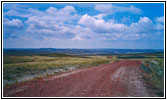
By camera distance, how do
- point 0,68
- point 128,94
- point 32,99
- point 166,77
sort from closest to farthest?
point 32,99, point 128,94, point 0,68, point 166,77

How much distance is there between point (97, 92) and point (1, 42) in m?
6.01

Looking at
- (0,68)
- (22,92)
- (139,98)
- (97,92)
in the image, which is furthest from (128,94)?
(0,68)

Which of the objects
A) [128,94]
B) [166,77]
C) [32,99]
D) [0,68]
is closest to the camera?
[32,99]

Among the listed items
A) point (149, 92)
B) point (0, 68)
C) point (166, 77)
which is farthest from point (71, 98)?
point (166, 77)

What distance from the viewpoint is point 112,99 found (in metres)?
8.34

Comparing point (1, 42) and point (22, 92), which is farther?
point (1, 42)

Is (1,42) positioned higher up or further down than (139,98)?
higher up

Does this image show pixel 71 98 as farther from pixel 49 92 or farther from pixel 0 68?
pixel 0 68

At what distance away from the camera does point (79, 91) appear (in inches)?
374

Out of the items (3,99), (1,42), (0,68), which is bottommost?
(3,99)

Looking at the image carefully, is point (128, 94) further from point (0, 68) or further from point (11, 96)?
point (0, 68)

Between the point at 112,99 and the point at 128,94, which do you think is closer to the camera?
the point at 112,99

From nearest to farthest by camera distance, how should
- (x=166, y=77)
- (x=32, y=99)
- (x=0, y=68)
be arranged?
1. (x=32, y=99)
2. (x=0, y=68)
3. (x=166, y=77)

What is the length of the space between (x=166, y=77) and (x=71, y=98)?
20.0 ft
